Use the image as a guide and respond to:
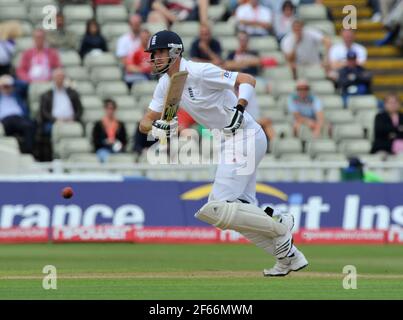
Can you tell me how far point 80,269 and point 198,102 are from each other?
2439mm

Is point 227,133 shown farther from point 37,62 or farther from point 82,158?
point 37,62

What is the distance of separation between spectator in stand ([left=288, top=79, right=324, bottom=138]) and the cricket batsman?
27.4ft

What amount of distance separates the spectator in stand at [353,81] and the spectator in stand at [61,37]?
427 cm

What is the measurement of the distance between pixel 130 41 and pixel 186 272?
331 inches

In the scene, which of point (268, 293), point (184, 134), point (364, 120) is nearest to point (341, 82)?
point (364, 120)

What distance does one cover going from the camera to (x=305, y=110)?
1980 centimetres

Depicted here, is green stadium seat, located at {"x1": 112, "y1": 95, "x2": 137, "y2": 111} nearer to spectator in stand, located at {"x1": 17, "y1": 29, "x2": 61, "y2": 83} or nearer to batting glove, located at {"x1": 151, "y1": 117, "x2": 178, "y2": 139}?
spectator in stand, located at {"x1": 17, "y1": 29, "x2": 61, "y2": 83}

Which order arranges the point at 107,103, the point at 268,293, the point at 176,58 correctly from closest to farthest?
the point at 268,293 → the point at 176,58 → the point at 107,103

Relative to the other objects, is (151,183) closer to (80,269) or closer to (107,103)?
(107,103)

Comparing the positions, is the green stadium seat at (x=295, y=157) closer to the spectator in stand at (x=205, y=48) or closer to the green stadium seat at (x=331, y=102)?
the green stadium seat at (x=331, y=102)

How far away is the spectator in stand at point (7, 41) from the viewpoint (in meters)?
19.4
